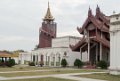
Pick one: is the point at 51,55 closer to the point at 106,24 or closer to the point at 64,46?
the point at 64,46

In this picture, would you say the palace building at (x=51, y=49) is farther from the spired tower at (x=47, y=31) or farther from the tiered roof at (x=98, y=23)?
the tiered roof at (x=98, y=23)

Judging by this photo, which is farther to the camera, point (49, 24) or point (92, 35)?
point (49, 24)

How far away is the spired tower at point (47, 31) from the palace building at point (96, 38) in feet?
61.2

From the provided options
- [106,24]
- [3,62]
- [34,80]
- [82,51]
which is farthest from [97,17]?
[34,80]

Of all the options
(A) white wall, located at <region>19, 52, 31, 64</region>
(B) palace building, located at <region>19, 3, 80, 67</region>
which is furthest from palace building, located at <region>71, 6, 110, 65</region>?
(A) white wall, located at <region>19, 52, 31, 64</region>

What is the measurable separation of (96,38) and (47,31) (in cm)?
2686

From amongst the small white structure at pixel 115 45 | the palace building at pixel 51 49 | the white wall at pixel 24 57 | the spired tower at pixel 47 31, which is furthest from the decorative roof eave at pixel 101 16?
the white wall at pixel 24 57

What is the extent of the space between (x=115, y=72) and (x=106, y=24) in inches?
1003

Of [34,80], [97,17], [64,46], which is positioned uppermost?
[97,17]

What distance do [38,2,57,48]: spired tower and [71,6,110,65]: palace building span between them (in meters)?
18.7

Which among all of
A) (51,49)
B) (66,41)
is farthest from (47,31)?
(66,41)

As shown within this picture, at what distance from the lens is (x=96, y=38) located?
5256 cm

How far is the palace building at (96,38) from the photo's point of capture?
2073 inches

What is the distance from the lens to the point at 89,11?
53.0m
